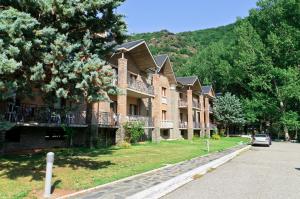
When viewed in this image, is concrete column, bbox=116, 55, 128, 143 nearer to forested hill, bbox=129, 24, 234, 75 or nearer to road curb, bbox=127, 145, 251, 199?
road curb, bbox=127, 145, 251, 199

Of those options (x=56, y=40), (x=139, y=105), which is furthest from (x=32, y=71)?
(x=139, y=105)

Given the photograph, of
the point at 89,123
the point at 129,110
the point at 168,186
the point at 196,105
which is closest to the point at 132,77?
the point at 129,110

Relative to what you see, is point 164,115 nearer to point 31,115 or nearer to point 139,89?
point 139,89

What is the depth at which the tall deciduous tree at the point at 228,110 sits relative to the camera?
186 feet

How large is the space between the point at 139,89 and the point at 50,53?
19312 mm

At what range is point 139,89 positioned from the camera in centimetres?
3003

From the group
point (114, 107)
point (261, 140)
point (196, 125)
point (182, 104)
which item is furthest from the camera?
point (196, 125)

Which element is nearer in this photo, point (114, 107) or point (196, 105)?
point (114, 107)

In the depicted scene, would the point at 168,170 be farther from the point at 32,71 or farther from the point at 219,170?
the point at 32,71

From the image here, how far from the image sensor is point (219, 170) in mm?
13945

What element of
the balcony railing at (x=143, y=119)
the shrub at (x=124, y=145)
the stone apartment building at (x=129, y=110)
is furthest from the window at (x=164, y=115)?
the shrub at (x=124, y=145)

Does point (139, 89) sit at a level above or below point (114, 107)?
above

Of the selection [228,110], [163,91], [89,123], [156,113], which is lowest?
[89,123]

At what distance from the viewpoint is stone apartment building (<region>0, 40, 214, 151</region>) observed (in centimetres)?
1869
